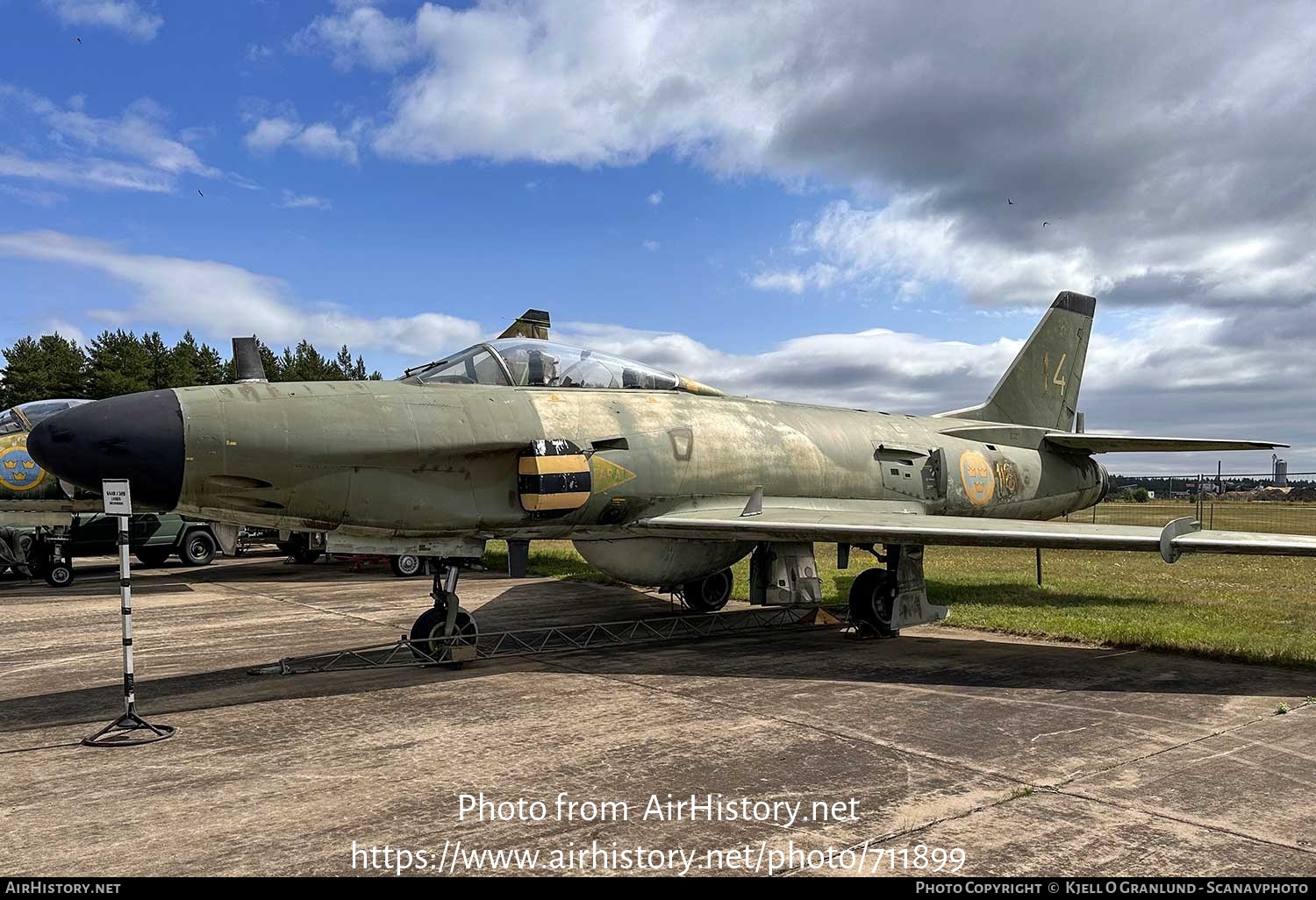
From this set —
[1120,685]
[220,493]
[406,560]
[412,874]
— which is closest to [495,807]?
[412,874]

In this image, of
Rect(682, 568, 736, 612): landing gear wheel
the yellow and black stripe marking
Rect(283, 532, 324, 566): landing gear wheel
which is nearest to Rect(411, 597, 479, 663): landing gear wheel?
the yellow and black stripe marking

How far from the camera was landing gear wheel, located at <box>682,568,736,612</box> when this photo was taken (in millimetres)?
11844

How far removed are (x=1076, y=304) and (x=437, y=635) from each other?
11.8m

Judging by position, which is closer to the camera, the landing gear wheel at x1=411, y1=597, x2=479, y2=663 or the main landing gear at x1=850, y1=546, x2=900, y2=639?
the landing gear wheel at x1=411, y1=597, x2=479, y2=663

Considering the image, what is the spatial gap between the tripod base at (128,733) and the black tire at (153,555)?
1627 centimetres

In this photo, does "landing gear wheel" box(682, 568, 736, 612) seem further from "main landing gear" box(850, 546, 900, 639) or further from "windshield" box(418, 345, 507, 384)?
"windshield" box(418, 345, 507, 384)

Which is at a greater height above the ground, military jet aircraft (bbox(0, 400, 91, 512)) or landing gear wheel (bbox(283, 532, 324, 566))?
military jet aircraft (bbox(0, 400, 91, 512))

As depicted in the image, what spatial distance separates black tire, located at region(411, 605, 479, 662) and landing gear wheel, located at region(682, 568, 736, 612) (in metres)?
4.32

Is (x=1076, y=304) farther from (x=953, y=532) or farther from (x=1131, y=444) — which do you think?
(x=953, y=532)

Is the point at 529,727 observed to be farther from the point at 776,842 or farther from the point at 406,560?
the point at 406,560

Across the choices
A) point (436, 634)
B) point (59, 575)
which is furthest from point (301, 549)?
point (436, 634)

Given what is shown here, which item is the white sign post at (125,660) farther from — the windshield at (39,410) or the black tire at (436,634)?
the windshield at (39,410)

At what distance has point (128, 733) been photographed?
19.1 ft

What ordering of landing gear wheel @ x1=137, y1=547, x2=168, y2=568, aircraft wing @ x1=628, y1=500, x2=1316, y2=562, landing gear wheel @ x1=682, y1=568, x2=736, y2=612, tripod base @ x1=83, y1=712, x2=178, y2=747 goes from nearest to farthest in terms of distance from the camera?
tripod base @ x1=83, y1=712, x2=178, y2=747 → aircraft wing @ x1=628, y1=500, x2=1316, y2=562 → landing gear wheel @ x1=682, y1=568, x2=736, y2=612 → landing gear wheel @ x1=137, y1=547, x2=168, y2=568
